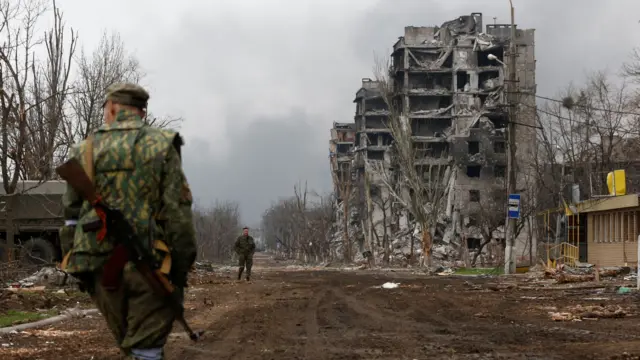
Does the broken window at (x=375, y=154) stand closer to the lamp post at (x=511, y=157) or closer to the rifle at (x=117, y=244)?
the lamp post at (x=511, y=157)

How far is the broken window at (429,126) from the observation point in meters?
92.6

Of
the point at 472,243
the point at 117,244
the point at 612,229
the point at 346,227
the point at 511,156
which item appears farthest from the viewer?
the point at 472,243

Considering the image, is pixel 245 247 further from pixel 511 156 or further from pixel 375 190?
pixel 375 190

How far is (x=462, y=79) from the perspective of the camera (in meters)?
93.0

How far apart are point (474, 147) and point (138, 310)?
82683 mm

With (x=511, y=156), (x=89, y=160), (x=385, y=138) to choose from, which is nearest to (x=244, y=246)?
(x=511, y=156)

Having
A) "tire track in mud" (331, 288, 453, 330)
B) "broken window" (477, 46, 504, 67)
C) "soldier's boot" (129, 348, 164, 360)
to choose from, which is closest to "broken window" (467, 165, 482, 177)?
"broken window" (477, 46, 504, 67)

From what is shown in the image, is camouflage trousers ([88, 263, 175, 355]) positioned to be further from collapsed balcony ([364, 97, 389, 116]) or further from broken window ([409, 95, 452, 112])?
collapsed balcony ([364, 97, 389, 116])

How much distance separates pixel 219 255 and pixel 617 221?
87733 millimetres

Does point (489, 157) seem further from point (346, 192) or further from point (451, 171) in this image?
point (346, 192)

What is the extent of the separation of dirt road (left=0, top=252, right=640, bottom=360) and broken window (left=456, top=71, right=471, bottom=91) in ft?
253

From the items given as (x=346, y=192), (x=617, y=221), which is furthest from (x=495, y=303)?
(x=346, y=192)

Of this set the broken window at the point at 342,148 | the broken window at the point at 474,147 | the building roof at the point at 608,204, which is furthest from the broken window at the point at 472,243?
the building roof at the point at 608,204

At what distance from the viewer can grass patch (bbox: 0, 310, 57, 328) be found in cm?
1205
